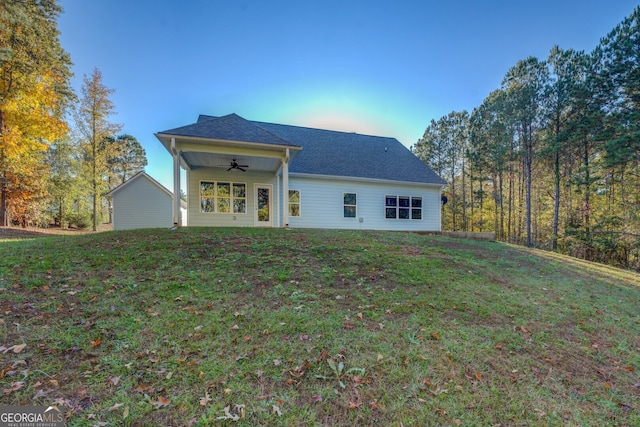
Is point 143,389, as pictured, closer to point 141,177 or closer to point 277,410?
point 277,410

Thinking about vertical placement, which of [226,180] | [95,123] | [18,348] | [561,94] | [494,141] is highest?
[561,94]

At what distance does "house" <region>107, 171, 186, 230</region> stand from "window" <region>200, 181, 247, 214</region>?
5.98m

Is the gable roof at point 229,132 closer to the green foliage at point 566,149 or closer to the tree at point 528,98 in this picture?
the green foliage at point 566,149

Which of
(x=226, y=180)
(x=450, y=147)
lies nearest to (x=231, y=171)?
(x=226, y=180)

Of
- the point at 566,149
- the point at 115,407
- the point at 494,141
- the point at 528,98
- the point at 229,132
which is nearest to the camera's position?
the point at 115,407

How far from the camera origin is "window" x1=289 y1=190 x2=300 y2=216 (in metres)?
12.5

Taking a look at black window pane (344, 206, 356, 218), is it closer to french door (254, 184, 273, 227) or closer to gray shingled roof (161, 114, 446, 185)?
gray shingled roof (161, 114, 446, 185)

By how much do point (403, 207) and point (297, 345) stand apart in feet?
40.5

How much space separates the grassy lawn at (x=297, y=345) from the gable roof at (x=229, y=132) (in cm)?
462

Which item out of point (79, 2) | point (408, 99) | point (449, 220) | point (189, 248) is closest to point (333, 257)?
point (189, 248)

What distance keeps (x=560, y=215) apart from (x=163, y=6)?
25488 millimetres

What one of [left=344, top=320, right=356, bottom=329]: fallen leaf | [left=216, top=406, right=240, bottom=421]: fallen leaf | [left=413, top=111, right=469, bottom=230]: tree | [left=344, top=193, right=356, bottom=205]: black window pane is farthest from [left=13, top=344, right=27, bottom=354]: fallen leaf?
[left=413, top=111, right=469, bottom=230]: tree

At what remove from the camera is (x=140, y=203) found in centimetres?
1638

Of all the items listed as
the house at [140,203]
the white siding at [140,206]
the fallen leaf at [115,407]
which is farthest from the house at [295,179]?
the fallen leaf at [115,407]
